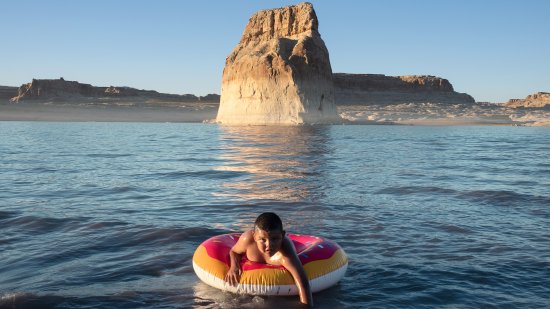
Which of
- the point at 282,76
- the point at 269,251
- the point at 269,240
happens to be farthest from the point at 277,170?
the point at 282,76

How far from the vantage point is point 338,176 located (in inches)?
631

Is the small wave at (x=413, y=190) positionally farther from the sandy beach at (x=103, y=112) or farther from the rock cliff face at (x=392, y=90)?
the rock cliff face at (x=392, y=90)

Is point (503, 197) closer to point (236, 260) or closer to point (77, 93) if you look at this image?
point (236, 260)

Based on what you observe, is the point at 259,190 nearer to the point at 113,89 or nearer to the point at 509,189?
the point at 509,189

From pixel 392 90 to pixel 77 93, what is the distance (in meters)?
59.5

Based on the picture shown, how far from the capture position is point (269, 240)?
5879 mm

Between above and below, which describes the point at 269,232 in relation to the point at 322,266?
above

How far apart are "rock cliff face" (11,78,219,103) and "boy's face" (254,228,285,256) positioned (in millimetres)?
91924

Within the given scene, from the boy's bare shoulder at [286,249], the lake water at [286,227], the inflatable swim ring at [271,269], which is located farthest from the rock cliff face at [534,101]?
the boy's bare shoulder at [286,249]

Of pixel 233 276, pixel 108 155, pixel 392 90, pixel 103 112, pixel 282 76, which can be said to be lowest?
pixel 108 155

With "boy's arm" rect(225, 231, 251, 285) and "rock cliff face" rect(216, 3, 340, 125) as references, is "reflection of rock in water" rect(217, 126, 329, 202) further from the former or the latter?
"rock cliff face" rect(216, 3, 340, 125)

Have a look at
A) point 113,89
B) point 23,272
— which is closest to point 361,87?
point 113,89

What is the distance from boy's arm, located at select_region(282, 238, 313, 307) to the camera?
19.4 ft

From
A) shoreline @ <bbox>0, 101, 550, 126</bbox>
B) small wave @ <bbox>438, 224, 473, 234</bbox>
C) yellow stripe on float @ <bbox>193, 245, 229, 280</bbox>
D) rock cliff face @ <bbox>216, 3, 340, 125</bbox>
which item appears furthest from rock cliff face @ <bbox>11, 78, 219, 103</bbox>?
yellow stripe on float @ <bbox>193, 245, 229, 280</bbox>
